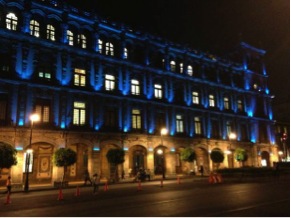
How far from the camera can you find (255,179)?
2855cm

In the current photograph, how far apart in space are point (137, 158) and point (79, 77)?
12.8 m

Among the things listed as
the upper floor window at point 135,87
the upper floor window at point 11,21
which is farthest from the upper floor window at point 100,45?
the upper floor window at point 11,21

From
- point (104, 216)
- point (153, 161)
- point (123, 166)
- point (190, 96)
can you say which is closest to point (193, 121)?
point (190, 96)

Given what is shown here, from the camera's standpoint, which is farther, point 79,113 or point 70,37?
point 70,37

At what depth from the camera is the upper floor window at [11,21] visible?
1160 inches

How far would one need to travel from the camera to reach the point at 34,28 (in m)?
31.2

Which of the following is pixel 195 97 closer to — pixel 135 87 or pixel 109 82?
pixel 135 87

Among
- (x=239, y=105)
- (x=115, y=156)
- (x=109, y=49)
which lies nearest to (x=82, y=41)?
(x=109, y=49)

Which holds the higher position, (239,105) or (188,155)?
(239,105)

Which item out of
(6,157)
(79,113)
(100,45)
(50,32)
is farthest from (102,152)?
(50,32)

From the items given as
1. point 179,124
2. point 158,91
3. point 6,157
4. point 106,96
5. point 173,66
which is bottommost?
point 6,157

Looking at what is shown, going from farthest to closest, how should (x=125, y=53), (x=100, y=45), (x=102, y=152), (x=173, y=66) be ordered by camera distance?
(x=173, y=66), (x=125, y=53), (x=100, y=45), (x=102, y=152)

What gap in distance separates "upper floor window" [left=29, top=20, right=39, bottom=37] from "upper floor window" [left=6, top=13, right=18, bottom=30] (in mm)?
1606

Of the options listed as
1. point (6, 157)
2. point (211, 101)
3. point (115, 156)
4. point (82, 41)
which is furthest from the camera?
point (211, 101)
